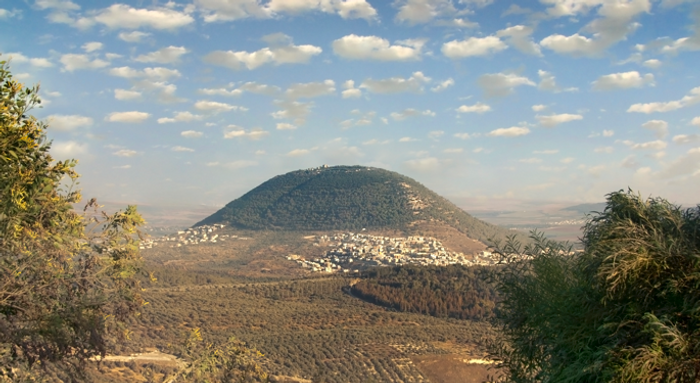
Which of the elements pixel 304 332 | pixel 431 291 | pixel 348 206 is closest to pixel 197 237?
pixel 348 206

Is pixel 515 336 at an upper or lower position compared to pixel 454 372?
upper

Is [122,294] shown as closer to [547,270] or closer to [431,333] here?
[547,270]

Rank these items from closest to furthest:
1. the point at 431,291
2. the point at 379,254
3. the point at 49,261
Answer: the point at 49,261
the point at 431,291
the point at 379,254

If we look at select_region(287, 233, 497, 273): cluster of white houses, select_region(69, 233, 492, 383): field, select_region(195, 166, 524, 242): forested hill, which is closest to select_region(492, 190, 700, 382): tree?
select_region(69, 233, 492, 383): field

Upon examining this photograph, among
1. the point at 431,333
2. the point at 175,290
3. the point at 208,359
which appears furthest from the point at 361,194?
the point at 208,359

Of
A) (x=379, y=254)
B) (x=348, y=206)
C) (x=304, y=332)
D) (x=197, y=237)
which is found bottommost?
(x=304, y=332)

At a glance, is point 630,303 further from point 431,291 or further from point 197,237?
point 197,237
